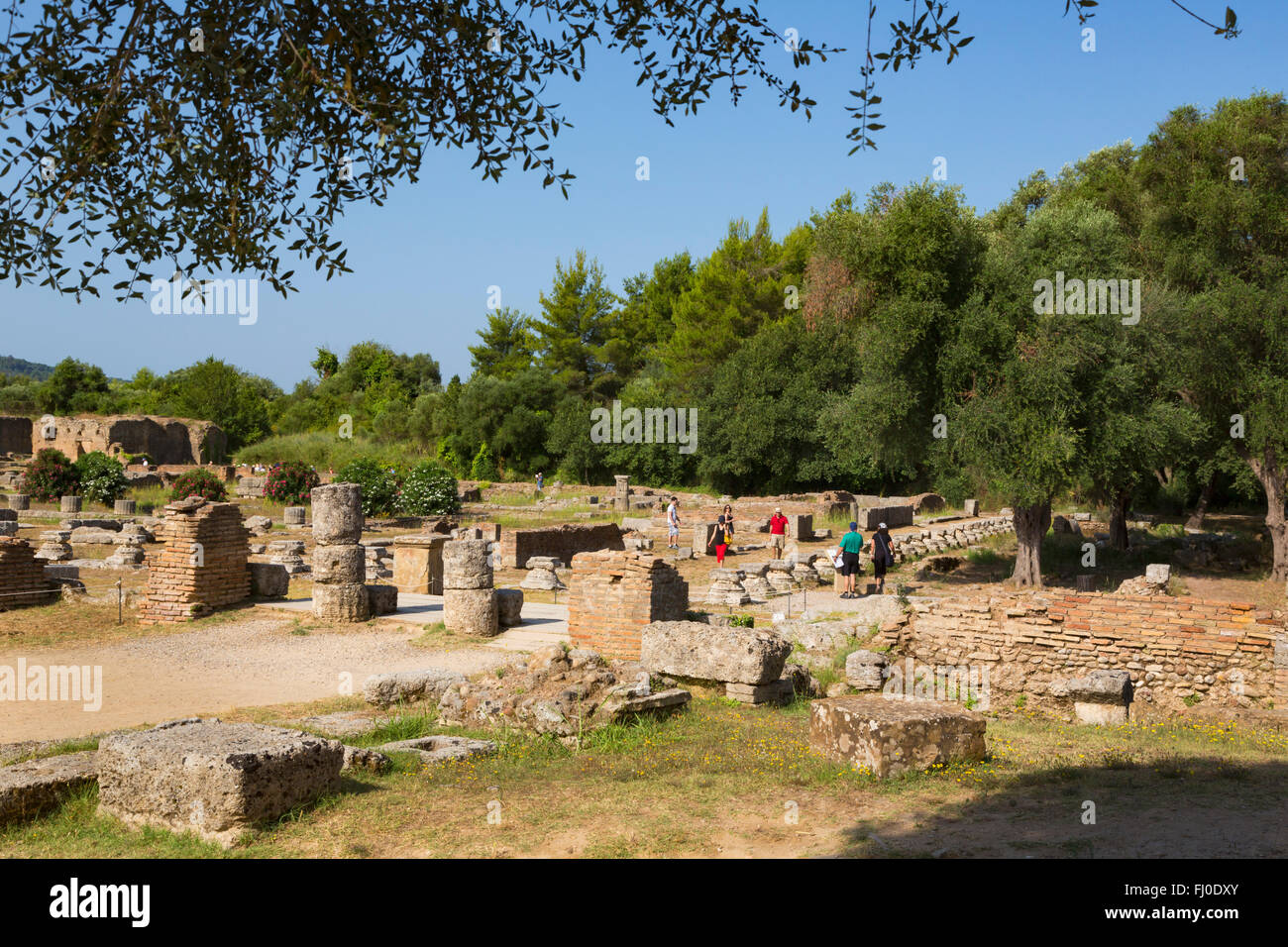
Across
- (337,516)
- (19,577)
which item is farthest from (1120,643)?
(19,577)

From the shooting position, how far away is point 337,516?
1470 centimetres

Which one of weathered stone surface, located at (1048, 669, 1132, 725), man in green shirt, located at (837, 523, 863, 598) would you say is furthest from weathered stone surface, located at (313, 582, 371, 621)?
A: weathered stone surface, located at (1048, 669, 1132, 725)

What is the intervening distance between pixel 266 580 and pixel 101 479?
63.7 feet

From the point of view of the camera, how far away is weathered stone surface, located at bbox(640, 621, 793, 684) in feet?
29.1

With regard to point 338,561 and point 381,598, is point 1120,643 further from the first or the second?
point 338,561

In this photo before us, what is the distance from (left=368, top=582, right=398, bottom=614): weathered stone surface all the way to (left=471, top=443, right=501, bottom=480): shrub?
3361cm

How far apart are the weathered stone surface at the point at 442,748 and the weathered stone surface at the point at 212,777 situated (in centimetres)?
116

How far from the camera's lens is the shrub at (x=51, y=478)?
31.2 m

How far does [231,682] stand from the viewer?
427 inches

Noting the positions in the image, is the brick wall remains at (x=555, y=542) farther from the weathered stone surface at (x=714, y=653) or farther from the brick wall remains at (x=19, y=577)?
the weathered stone surface at (x=714, y=653)

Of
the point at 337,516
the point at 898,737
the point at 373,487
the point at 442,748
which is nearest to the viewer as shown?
the point at 898,737

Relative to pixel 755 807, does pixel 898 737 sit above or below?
above

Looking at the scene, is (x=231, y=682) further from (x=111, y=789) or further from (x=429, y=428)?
(x=429, y=428)
